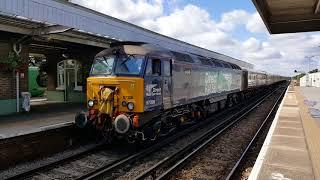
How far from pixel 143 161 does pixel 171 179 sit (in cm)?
174

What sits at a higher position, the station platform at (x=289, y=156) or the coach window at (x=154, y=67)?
the coach window at (x=154, y=67)

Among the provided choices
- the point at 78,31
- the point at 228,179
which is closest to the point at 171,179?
the point at 228,179

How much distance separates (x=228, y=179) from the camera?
8.32m

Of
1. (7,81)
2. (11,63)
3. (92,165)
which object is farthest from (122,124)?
(7,81)

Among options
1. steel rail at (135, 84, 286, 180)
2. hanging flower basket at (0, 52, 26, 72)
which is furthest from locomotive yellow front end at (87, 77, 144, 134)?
hanging flower basket at (0, 52, 26, 72)

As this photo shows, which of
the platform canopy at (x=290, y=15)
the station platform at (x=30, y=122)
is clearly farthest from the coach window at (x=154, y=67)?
the platform canopy at (x=290, y=15)

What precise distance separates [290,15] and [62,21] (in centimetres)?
854

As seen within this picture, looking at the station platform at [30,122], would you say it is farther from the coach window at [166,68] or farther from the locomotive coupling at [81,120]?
the coach window at [166,68]

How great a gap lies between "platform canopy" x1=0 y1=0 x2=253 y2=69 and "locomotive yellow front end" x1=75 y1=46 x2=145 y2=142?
2.64 metres

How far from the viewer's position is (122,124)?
10.2m

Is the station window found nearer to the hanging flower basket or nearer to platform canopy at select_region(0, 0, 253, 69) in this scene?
platform canopy at select_region(0, 0, 253, 69)

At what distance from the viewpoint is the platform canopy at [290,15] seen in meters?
10.2

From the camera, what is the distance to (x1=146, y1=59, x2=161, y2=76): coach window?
11072 mm

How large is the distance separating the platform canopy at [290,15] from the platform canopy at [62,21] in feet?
20.8
